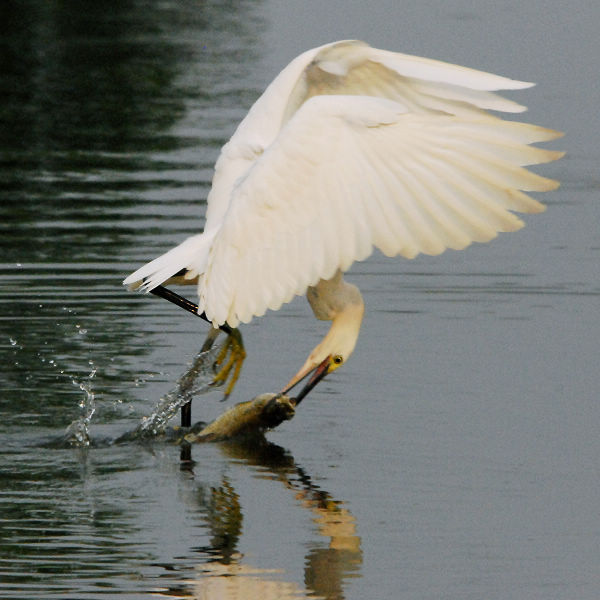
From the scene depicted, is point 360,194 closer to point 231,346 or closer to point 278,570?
point 278,570

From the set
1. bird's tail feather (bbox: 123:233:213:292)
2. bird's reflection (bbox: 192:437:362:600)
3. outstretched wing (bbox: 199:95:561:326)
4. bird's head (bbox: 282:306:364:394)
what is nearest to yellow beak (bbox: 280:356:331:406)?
bird's head (bbox: 282:306:364:394)

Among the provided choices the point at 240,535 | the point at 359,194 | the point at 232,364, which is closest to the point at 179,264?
the point at 359,194

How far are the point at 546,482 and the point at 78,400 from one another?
348 cm

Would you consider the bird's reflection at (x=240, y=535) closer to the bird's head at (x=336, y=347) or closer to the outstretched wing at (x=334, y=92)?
the bird's head at (x=336, y=347)

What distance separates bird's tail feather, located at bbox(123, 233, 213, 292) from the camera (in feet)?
33.0

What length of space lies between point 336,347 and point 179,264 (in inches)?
59.9

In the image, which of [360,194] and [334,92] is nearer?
[360,194]

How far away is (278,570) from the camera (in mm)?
8383

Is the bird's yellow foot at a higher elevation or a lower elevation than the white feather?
lower

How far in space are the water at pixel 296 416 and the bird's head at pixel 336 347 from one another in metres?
0.34

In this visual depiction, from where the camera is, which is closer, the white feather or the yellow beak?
the white feather

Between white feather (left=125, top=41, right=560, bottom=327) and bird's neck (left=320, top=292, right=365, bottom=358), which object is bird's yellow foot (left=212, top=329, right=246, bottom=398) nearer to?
bird's neck (left=320, top=292, right=365, bottom=358)

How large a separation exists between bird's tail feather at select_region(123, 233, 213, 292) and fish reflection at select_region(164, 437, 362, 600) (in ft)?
4.06

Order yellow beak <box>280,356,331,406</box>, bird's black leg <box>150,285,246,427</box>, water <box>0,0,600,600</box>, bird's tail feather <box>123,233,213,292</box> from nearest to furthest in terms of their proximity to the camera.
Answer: water <box>0,0,600,600</box>
bird's tail feather <box>123,233,213,292</box>
yellow beak <box>280,356,331,406</box>
bird's black leg <box>150,285,246,427</box>
